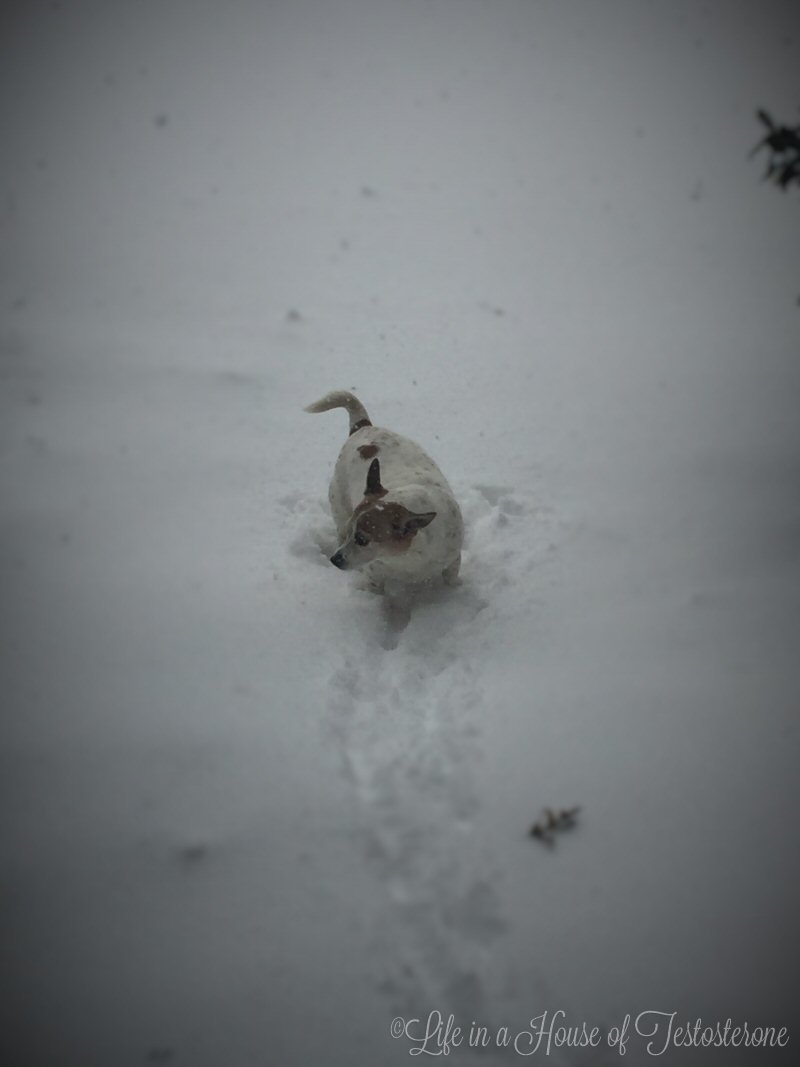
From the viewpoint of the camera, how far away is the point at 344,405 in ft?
12.4

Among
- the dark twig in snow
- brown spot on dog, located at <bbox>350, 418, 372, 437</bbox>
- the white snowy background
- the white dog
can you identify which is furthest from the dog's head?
the dark twig in snow

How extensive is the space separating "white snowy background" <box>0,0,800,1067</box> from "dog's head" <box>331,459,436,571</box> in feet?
1.13

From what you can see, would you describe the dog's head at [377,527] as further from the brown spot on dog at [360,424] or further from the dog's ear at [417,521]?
the brown spot on dog at [360,424]

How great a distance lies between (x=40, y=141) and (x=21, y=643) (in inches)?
306

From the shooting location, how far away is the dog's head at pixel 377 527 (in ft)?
9.58

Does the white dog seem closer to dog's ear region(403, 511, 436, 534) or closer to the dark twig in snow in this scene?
dog's ear region(403, 511, 436, 534)

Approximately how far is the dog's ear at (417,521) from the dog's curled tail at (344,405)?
111 centimetres

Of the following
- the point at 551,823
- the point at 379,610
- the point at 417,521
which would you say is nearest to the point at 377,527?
the point at 417,521

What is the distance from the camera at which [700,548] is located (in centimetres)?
331

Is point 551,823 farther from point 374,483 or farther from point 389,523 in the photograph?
point 374,483

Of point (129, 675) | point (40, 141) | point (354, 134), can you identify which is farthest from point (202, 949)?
point (354, 134)

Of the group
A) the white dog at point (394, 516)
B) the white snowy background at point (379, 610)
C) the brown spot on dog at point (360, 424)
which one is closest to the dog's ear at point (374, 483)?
the white dog at point (394, 516)

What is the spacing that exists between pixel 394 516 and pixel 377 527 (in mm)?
100

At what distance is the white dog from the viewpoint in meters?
2.95
